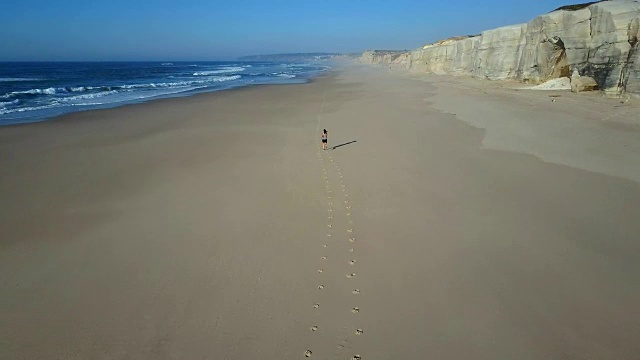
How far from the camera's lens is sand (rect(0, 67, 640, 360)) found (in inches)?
186

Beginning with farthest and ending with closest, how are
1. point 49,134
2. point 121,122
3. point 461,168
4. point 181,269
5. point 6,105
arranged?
point 6,105, point 121,122, point 49,134, point 461,168, point 181,269

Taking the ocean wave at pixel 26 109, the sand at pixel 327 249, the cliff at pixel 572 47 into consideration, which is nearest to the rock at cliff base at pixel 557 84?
the cliff at pixel 572 47

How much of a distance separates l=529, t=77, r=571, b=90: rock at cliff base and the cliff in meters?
0.76

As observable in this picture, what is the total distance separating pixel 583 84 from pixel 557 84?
3348mm

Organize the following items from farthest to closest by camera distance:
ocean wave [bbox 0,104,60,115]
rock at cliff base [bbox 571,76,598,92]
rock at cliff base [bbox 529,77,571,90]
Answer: rock at cliff base [bbox 529,77,571,90]
ocean wave [bbox 0,104,60,115]
rock at cliff base [bbox 571,76,598,92]

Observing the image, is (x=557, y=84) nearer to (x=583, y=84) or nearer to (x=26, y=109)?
(x=583, y=84)

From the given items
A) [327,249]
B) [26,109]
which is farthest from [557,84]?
[26,109]

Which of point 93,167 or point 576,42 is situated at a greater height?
point 576,42

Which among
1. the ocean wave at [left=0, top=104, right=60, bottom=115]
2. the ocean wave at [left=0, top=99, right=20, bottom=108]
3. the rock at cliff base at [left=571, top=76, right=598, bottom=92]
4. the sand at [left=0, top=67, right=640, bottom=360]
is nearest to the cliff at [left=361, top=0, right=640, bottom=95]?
the rock at cliff base at [left=571, top=76, right=598, bottom=92]

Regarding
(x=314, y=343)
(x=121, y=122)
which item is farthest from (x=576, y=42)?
(x=121, y=122)

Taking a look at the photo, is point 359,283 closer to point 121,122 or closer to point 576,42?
point 121,122

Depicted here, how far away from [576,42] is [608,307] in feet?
76.8

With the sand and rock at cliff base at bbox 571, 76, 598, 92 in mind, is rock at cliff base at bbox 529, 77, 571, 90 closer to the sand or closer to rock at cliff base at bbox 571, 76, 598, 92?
rock at cliff base at bbox 571, 76, 598, 92

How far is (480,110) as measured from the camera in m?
20.4
